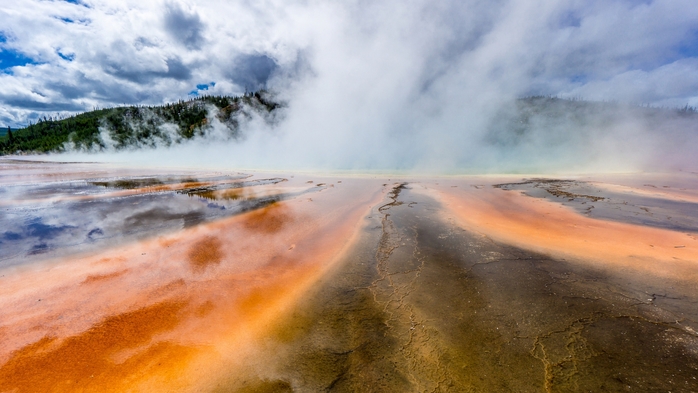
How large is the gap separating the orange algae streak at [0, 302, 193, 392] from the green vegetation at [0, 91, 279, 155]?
Answer: 67.9 meters

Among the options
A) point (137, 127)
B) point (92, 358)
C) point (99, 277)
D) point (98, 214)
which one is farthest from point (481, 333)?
point (137, 127)

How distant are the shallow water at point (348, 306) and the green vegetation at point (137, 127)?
65.4 m

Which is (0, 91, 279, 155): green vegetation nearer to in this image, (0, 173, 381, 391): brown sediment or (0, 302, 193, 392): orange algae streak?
(0, 173, 381, 391): brown sediment

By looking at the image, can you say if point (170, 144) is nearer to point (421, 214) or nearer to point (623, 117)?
point (421, 214)

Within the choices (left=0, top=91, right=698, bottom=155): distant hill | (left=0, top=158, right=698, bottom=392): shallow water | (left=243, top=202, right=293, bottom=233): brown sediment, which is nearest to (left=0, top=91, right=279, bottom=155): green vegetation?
(left=0, top=91, right=698, bottom=155): distant hill

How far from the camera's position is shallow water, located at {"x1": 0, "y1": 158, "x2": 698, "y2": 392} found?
275cm

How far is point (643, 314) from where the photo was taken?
11.7 feet

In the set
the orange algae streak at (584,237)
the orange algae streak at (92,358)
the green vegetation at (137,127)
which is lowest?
the orange algae streak at (92,358)

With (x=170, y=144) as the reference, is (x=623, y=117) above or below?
above

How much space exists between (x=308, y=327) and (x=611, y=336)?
12.7ft

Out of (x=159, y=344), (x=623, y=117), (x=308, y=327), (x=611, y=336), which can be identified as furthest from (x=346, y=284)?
(x=623, y=117)

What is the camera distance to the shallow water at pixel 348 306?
275 centimetres

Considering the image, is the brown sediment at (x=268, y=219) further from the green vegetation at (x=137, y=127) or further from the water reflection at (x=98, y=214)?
the green vegetation at (x=137, y=127)

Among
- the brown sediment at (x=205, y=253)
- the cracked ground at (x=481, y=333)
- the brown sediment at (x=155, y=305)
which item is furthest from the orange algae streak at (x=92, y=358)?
the brown sediment at (x=205, y=253)
